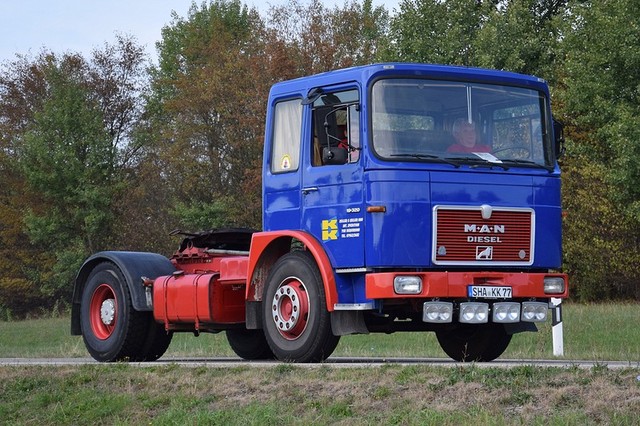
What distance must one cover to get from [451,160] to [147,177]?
158 feet

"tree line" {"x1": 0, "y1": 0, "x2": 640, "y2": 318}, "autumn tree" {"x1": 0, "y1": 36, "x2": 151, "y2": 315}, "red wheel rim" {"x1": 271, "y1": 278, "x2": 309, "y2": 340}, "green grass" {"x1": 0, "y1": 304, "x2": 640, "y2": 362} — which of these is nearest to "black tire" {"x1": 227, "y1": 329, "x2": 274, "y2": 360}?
"green grass" {"x1": 0, "y1": 304, "x2": 640, "y2": 362}

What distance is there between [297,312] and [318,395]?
3.06 meters

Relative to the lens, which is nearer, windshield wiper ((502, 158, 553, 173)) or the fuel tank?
windshield wiper ((502, 158, 553, 173))

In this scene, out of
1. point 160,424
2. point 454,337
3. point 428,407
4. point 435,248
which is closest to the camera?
point 428,407

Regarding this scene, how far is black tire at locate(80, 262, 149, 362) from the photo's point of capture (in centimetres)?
1641

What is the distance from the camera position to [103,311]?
16.9m

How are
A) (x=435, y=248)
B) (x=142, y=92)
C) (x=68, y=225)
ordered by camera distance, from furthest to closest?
(x=142, y=92) < (x=68, y=225) < (x=435, y=248)

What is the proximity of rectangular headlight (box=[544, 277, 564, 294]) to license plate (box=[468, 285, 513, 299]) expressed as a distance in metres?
0.55

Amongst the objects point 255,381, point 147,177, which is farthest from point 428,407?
point 147,177

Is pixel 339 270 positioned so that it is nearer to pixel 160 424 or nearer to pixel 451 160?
pixel 451 160

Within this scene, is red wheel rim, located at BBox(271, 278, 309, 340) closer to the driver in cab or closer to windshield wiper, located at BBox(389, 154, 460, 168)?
windshield wiper, located at BBox(389, 154, 460, 168)

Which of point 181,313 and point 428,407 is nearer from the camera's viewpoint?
point 428,407

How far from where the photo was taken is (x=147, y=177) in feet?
199

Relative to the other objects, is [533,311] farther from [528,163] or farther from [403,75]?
[403,75]
